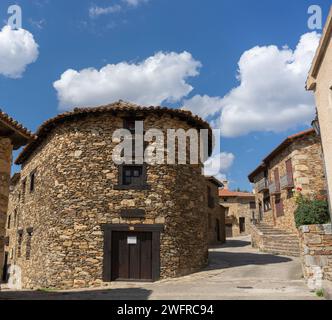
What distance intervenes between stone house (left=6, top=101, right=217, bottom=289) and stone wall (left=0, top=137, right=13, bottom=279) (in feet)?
12.3

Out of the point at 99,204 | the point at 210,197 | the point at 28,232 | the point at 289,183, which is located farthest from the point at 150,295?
the point at 210,197

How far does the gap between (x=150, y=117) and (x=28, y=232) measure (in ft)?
24.9

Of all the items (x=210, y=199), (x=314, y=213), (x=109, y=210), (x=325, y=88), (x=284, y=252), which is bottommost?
(x=284, y=252)

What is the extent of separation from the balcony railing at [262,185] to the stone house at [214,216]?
3.52 m

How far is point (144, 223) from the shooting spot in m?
11.8

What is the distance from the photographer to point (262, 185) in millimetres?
25844

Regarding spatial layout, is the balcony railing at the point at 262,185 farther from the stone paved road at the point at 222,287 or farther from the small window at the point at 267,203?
the stone paved road at the point at 222,287

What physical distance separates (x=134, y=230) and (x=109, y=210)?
1086mm

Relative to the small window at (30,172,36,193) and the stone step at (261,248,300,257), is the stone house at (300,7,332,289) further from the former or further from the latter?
the small window at (30,172,36,193)

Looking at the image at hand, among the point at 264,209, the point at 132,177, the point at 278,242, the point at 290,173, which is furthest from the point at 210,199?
the point at 132,177

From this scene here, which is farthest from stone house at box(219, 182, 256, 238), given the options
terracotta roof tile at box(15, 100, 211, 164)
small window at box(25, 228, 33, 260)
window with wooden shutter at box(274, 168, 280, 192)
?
small window at box(25, 228, 33, 260)

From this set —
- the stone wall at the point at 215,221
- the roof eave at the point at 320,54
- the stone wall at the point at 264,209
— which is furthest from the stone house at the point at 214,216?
the roof eave at the point at 320,54

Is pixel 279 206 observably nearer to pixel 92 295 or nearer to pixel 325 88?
pixel 325 88

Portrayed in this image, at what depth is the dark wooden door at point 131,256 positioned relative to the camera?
1162 centimetres
